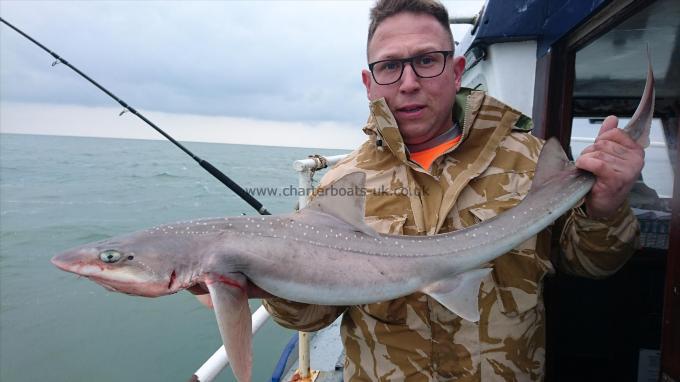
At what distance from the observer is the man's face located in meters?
2.34

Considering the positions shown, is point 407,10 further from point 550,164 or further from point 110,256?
point 110,256

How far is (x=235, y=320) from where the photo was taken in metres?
1.73

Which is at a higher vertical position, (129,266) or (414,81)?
(414,81)

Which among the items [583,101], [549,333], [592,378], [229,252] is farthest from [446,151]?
[583,101]

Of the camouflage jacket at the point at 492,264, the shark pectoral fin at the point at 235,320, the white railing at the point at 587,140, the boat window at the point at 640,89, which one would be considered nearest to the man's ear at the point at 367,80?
the camouflage jacket at the point at 492,264

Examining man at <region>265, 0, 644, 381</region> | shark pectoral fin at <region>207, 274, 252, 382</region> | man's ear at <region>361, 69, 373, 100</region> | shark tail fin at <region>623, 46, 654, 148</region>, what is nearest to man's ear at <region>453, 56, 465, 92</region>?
man at <region>265, 0, 644, 381</region>

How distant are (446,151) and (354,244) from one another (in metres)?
0.80

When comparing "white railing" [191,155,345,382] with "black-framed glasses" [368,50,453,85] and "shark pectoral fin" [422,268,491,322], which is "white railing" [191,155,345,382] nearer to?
"black-framed glasses" [368,50,453,85]

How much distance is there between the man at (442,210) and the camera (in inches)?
83.9

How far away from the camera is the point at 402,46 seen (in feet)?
7.70

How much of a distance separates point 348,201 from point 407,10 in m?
1.23

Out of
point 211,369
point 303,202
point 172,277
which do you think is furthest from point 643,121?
point 211,369

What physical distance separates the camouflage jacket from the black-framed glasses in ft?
0.50

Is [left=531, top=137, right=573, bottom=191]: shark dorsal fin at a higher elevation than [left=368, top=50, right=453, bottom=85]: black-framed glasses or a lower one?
lower
